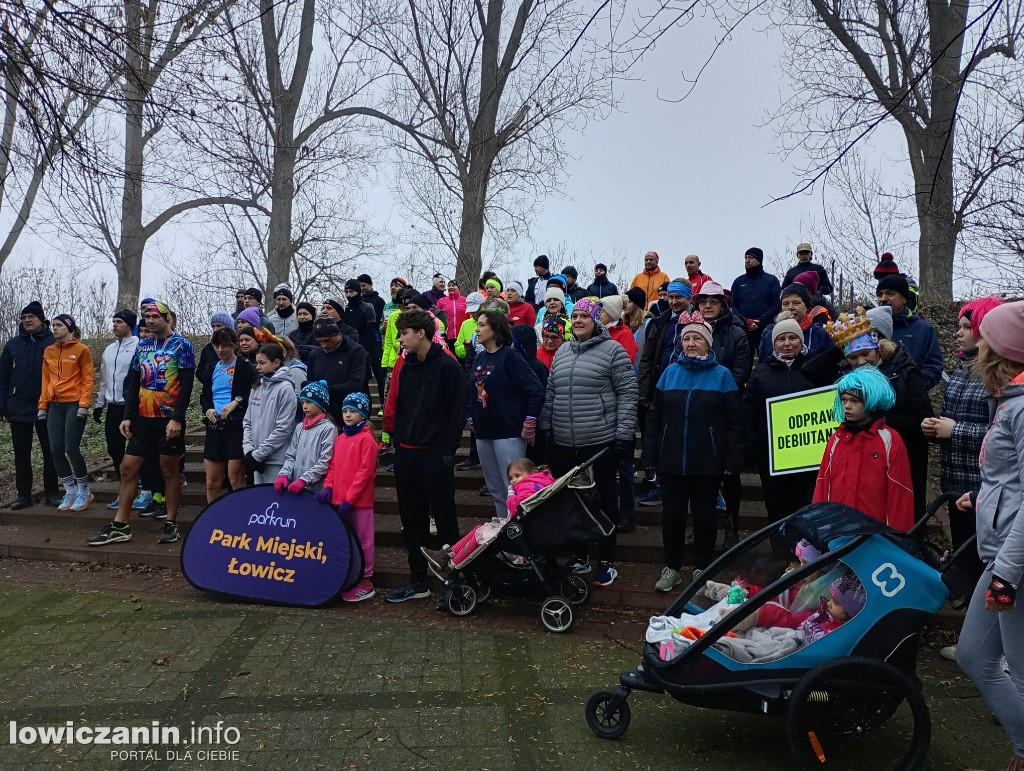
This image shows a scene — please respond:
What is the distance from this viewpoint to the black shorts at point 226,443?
6.71m

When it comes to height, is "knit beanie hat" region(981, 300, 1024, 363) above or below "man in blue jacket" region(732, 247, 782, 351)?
below

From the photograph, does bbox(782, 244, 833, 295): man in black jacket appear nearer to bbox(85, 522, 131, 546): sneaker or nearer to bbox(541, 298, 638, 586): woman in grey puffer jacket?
bbox(541, 298, 638, 586): woman in grey puffer jacket

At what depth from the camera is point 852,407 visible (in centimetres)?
416

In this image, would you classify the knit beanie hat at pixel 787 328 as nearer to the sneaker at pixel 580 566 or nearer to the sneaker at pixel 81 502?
the sneaker at pixel 580 566

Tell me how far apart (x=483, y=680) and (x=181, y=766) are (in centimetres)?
164

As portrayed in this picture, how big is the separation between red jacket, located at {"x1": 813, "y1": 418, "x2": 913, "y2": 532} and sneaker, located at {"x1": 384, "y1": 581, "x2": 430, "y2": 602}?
316 cm

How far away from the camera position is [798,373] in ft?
17.5

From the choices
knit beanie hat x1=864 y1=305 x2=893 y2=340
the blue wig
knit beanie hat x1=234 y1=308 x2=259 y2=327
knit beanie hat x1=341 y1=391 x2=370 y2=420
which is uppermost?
knit beanie hat x1=234 y1=308 x2=259 y2=327

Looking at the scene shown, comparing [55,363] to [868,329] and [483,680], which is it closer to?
[483,680]

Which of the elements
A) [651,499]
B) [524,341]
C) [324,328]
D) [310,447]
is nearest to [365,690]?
[310,447]

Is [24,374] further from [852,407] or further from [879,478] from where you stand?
[879,478]

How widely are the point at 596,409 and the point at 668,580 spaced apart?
1382 millimetres

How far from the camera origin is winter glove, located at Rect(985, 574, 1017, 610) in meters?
2.80

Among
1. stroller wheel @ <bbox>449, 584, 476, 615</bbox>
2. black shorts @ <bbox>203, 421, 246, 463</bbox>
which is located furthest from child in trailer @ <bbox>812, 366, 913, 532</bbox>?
black shorts @ <bbox>203, 421, 246, 463</bbox>
